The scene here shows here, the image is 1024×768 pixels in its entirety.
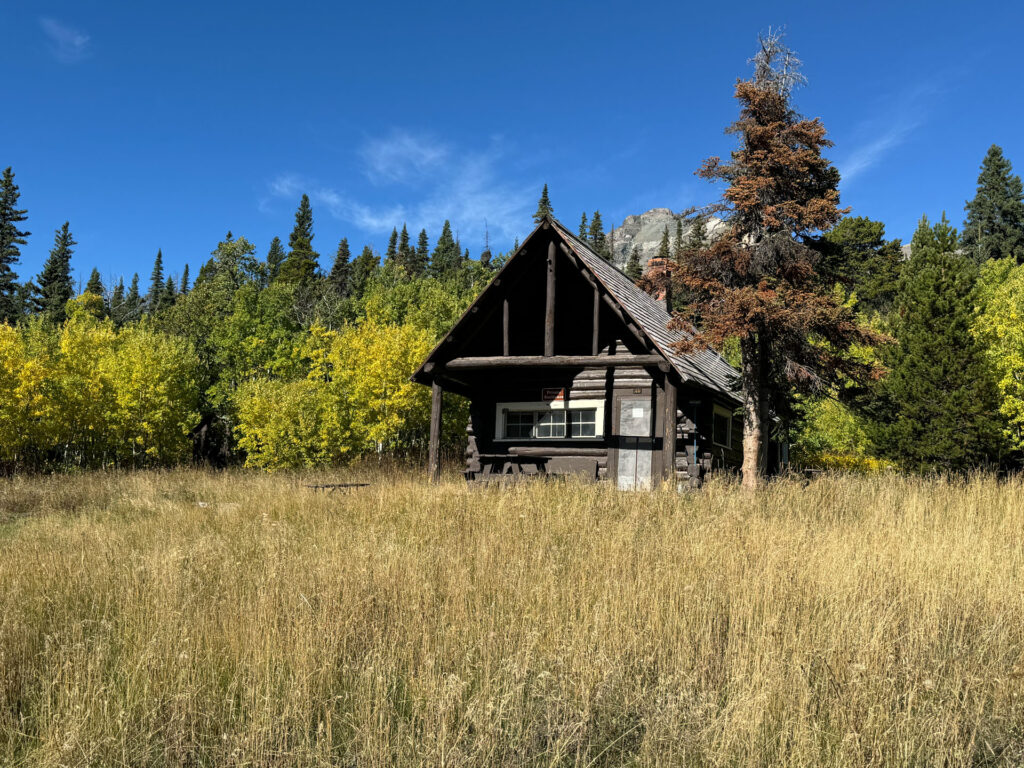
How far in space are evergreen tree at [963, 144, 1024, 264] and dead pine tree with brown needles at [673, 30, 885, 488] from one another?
6219 cm

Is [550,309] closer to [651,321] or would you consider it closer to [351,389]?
[651,321]

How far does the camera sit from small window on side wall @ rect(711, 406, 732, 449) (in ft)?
62.0

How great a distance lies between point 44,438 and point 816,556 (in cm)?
3077

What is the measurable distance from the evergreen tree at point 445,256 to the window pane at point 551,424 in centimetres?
7083

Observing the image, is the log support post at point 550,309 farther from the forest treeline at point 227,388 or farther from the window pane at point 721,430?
the forest treeline at point 227,388

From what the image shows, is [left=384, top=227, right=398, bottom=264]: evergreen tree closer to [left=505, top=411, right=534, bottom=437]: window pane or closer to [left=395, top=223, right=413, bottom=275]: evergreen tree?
[left=395, top=223, right=413, bottom=275]: evergreen tree

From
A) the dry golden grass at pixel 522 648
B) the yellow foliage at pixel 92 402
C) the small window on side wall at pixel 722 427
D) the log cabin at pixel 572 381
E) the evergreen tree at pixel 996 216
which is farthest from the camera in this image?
the evergreen tree at pixel 996 216

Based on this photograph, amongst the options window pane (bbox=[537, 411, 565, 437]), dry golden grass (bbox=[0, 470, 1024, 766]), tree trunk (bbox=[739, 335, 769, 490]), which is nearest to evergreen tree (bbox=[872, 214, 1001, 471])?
tree trunk (bbox=[739, 335, 769, 490])

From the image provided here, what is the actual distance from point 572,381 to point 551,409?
38.4 inches

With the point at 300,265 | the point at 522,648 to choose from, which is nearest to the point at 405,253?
the point at 300,265

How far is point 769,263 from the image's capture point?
14.2 m

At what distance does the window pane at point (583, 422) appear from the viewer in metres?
17.7

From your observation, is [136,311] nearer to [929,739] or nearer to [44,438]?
[44,438]

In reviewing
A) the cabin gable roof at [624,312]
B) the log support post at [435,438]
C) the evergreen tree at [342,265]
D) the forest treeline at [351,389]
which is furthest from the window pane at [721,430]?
the evergreen tree at [342,265]
